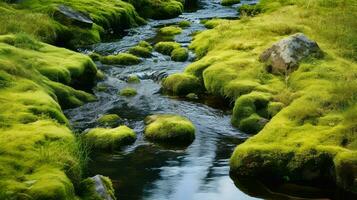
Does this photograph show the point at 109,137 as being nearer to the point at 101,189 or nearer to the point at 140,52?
the point at 101,189

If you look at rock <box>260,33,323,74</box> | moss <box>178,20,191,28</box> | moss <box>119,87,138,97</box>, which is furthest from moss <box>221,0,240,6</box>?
moss <box>119,87,138,97</box>

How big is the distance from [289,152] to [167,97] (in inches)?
363

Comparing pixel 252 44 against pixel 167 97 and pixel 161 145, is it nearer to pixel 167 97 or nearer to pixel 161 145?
pixel 167 97

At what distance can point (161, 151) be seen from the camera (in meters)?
18.2

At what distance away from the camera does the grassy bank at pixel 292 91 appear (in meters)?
16.0

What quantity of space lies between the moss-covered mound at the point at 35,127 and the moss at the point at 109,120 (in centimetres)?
208

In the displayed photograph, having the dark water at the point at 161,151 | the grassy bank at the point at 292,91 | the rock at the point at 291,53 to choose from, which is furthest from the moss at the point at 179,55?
the rock at the point at 291,53

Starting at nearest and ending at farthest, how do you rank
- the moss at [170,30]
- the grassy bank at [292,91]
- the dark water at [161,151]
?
1. the dark water at [161,151]
2. the grassy bank at [292,91]
3. the moss at [170,30]

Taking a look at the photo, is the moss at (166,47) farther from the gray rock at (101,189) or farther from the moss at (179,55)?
the gray rock at (101,189)

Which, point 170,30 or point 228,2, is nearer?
point 170,30

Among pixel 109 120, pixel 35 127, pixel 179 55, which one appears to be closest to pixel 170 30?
pixel 179 55

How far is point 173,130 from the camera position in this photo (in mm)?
19156

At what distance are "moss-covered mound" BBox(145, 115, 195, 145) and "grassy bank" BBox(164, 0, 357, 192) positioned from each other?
7.19 feet

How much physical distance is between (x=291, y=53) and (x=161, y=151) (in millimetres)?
8591
